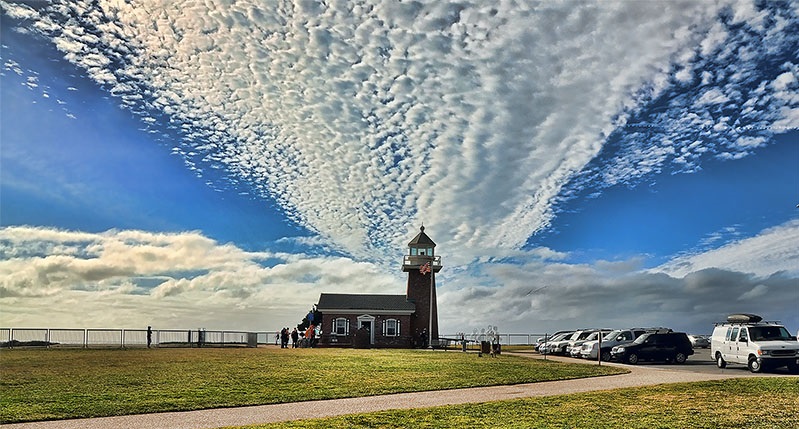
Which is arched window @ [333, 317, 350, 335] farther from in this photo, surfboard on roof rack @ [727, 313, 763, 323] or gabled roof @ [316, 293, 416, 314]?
surfboard on roof rack @ [727, 313, 763, 323]

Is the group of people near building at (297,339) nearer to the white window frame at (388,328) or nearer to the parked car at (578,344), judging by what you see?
the white window frame at (388,328)

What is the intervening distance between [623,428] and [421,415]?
372cm

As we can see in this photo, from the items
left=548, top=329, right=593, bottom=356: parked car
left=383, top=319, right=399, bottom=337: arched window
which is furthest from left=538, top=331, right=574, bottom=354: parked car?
left=383, top=319, right=399, bottom=337: arched window

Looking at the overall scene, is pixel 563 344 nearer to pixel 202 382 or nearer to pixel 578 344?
pixel 578 344

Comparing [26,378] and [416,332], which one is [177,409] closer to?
[26,378]

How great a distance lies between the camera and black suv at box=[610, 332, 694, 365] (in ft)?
105

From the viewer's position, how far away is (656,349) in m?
32.1

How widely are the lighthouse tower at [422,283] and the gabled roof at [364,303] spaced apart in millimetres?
1001

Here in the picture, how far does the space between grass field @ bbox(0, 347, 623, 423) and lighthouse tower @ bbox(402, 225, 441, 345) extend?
29651mm

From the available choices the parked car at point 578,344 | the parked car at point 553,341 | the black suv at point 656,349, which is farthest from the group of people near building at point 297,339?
the black suv at point 656,349

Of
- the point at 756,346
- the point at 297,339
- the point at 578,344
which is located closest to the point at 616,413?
the point at 756,346

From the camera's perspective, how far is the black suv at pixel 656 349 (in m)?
32.0

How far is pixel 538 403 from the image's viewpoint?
15.2 meters

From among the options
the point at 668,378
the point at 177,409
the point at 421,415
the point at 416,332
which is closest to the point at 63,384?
the point at 177,409
